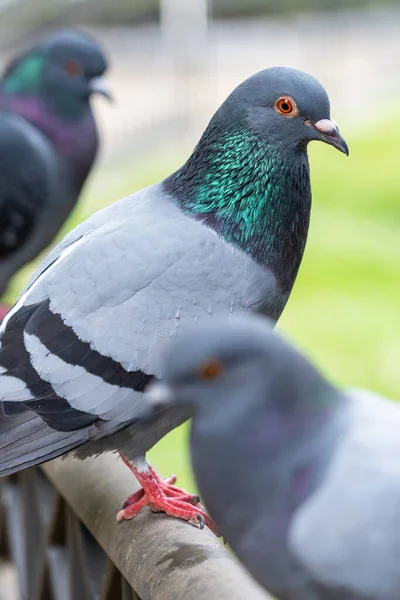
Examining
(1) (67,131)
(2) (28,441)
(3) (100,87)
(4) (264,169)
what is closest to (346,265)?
(3) (100,87)

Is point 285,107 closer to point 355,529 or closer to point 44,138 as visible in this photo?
point 355,529

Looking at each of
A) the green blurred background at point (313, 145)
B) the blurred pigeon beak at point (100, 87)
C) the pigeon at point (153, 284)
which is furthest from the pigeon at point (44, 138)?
the pigeon at point (153, 284)

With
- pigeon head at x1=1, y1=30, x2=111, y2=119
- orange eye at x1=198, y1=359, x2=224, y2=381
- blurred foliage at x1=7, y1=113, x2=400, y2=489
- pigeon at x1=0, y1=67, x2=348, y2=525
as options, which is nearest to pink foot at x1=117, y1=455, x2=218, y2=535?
pigeon at x1=0, y1=67, x2=348, y2=525

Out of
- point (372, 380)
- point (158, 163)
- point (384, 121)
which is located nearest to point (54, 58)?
point (372, 380)

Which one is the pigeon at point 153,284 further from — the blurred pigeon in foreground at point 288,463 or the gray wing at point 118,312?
the blurred pigeon in foreground at point 288,463

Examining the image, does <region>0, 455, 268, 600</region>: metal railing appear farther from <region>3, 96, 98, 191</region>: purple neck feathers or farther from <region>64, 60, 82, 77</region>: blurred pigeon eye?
<region>64, 60, 82, 77</region>: blurred pigeon eye

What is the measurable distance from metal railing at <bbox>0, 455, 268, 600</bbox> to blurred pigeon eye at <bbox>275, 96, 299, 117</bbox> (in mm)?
998

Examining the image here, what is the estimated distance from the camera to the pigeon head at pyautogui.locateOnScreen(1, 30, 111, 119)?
558 cm

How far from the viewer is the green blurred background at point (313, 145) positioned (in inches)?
299

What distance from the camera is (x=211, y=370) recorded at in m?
1.57

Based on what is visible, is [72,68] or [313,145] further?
[313,145]

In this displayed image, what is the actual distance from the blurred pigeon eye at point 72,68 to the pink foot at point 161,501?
10.8 ft

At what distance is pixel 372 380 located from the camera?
6.56 meters

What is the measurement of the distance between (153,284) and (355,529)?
107 cm
